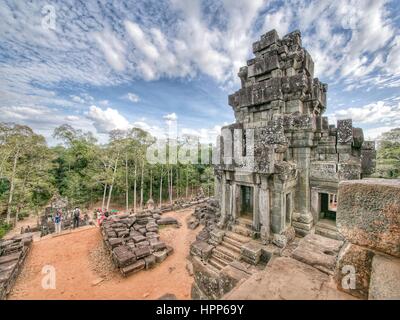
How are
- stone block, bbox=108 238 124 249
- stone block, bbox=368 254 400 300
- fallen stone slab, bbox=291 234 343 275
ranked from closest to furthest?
stone block, bbox=368 254 400 300
fallen stone slab, bbox=291 234 343 275
stone block, bbox=108 238 124 249

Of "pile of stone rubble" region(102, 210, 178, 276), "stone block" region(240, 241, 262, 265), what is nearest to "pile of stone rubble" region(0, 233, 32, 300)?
"pile of stone rubble" region(102, 210, 178, 276)

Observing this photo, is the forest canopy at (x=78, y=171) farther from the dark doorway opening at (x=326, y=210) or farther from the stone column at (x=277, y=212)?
the dark doorway opening at (x=326, y=210)

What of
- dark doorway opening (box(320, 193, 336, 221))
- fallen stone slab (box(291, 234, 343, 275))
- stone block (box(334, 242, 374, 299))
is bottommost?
dark doorway opening (box(320, 193, 336, 221))

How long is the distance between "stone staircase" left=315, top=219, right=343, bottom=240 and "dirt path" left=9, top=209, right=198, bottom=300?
5373 mm

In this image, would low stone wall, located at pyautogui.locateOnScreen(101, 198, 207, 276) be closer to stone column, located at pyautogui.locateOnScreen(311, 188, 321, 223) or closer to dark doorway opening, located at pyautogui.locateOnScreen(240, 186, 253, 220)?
dark doorway opening, located at pyautogui.locateOnScreen(240, 186, 253, 220)

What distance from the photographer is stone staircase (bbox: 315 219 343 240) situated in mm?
6157

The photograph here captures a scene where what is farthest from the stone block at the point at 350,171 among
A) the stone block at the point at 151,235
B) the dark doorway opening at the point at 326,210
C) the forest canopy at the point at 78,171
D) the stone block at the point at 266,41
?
the forest canopy at the point at 78,171

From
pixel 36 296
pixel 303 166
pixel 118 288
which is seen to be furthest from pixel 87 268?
pixel 303 166

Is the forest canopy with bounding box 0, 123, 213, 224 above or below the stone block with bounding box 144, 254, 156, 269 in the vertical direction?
above

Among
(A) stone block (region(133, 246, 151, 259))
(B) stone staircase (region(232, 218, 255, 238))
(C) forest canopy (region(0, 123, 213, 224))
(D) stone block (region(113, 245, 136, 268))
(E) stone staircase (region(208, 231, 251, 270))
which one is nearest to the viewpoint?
(E) stone staircase (region(208, 231, 251, 270))

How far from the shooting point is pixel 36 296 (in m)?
5.66

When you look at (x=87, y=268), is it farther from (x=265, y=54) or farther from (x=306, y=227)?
(x=265, y=54)

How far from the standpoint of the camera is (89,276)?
6617 millimetres
